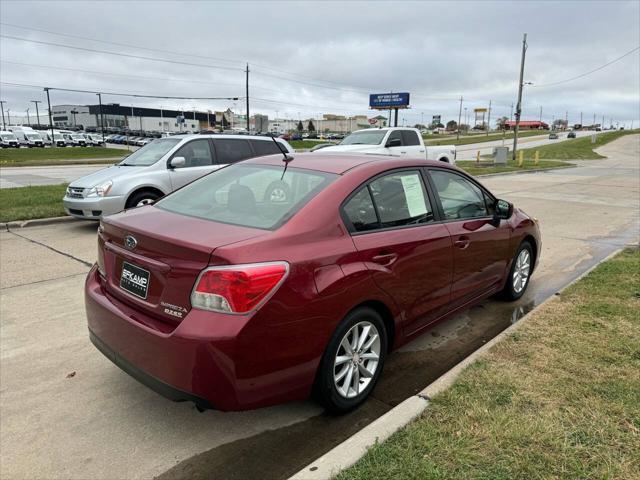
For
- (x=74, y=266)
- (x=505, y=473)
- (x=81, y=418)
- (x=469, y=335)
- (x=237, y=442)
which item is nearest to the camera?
(x=505, y=473)

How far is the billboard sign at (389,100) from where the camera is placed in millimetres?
59156

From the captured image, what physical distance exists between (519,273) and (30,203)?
988cm

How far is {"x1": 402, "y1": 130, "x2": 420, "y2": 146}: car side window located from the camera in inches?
583

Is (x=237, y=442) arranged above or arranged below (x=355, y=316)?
below

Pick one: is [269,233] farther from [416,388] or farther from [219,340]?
[416,388]

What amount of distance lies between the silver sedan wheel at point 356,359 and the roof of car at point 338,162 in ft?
3.54

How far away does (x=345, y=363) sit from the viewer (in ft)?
9.93

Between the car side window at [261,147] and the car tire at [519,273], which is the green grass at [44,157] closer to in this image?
the car side window at [261,147]

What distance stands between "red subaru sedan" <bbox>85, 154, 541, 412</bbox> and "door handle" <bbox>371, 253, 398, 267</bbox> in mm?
11

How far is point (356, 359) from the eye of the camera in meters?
3.07

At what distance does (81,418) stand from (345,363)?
5.59 feet

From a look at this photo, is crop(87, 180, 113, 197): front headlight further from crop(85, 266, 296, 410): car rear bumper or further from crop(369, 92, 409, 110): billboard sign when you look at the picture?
crop(369, 92, 409, 110): billboard sign

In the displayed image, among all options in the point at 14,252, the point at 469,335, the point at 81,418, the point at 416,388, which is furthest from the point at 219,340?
the point at 14,252

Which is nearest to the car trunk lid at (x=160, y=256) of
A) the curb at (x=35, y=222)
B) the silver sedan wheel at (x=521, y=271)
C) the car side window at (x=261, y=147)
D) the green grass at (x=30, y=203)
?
the silver sedan wheel at (x=521, y=271)
